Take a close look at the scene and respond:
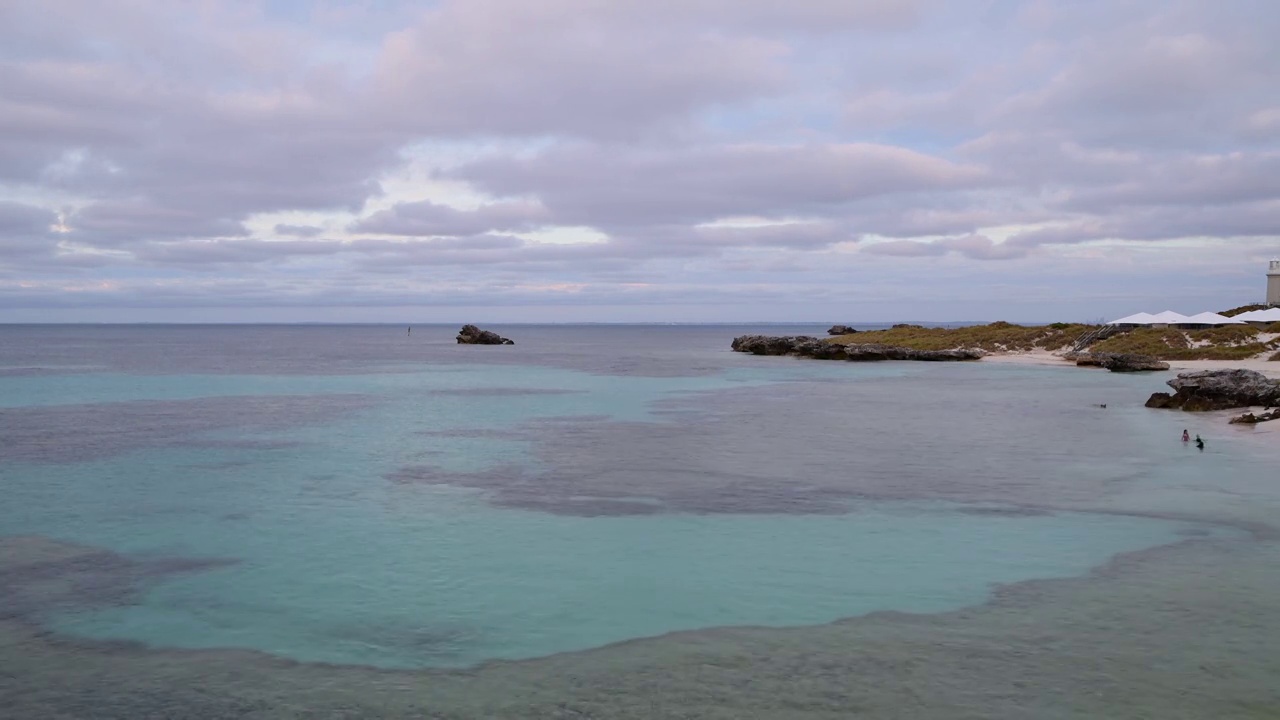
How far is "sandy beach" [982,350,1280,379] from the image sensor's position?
56188mm

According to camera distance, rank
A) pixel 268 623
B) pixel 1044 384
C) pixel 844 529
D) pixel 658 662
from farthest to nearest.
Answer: pixel 1044 384, pixel 844 529, pixel 268 623, pixel 658 662

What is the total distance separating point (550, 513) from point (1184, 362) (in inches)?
2598

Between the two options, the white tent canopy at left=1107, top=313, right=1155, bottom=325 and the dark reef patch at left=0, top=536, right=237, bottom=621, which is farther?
the white tent canopy at left=1107, top=313, right=1155, bottom=325

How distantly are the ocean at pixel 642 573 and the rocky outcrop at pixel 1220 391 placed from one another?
4.81m

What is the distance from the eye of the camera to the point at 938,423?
34781mm

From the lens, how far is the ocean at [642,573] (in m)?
9.77

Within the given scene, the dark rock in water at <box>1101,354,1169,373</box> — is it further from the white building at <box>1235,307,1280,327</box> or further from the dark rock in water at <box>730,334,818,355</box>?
the dark rock in water at <box>730,334,818,355</box>

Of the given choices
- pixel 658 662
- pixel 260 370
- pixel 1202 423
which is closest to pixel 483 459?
pixel 658 662

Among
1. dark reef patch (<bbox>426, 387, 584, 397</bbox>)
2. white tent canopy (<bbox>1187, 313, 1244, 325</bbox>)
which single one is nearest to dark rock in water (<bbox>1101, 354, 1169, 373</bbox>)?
white tent canopy (<bbox>1187, 313, 1244, 325</bbox>)

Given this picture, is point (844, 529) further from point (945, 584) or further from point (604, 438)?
point (604, 438)

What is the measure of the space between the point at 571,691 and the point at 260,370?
6992 centimetres

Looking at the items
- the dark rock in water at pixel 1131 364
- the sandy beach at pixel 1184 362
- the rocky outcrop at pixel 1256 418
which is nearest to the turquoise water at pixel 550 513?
the rocky outcrop at pixel 1256 418

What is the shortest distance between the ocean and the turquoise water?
0.31 feet

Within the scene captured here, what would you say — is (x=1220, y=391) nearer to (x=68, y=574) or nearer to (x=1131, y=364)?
(x=1131, y=364)
